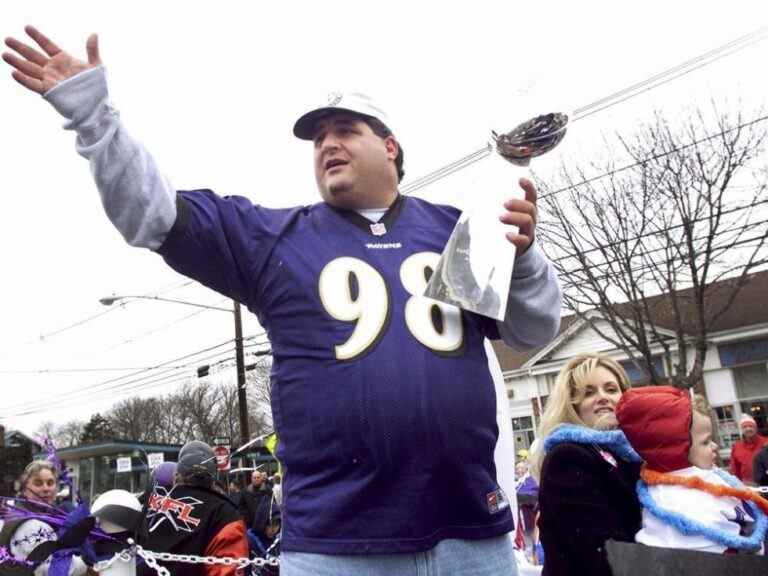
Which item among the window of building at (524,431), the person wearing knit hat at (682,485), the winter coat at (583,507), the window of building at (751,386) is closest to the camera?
the person wearing knit hat at (682,485)

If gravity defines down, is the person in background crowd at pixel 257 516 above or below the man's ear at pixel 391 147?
below

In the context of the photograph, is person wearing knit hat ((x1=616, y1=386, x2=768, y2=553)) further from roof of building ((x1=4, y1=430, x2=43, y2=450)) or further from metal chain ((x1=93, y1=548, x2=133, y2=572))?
roof of building ((x1=4, y1=430, x2=43, y2=450))

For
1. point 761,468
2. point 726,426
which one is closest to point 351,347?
point 761,468

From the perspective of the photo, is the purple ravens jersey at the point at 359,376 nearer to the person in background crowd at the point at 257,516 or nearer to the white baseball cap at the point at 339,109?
the white baseball cap at the point at 339,109

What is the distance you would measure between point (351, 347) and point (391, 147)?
34.3 inches

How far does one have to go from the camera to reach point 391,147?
7.61 ft

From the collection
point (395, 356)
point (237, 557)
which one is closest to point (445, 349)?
point (395, 356)

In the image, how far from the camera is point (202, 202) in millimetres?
1912

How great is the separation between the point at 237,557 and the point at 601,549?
246 centimetres

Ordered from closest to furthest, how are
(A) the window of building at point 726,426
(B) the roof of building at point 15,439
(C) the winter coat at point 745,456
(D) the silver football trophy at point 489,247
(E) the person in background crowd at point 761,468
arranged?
(D) the silver football trophy at point 489,247, (E) the person in background crowd at point 761,468, (C) the winter coat at point 745,456, (B) the roof of building at point 15,439, (A) the window of building at point 726,426

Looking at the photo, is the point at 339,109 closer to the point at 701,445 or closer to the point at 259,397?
the point at 701,445

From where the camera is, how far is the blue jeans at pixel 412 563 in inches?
63.4

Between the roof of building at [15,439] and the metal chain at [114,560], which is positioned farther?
the roof of building at [15,439]

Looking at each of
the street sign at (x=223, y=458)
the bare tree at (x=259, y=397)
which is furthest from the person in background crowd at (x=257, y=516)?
the bare tree at (x=259, y=397)
